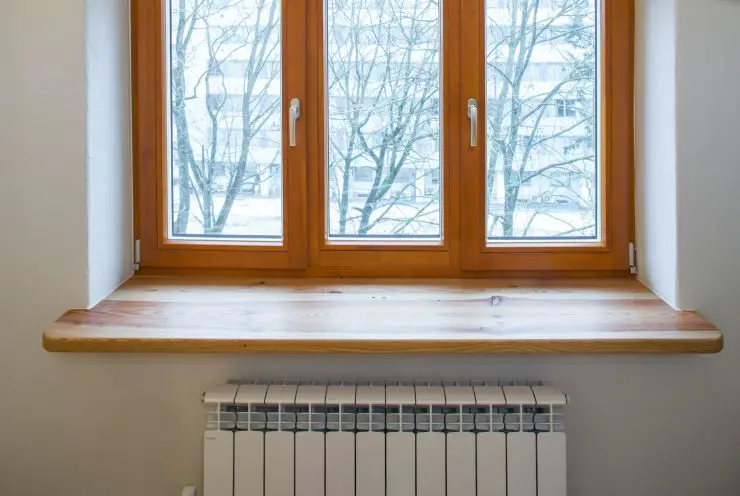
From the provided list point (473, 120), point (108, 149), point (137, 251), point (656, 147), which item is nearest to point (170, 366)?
point (137, 251)

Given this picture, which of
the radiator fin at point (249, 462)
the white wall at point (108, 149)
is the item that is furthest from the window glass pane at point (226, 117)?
the radiator fin at point (249, 462)

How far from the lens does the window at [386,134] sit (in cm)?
195

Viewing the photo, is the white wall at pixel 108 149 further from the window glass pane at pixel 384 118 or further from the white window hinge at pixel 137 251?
the window glass pane at pixel 384 118

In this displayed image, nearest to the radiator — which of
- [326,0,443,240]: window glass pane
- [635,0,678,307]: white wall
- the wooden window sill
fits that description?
the wooden window sill

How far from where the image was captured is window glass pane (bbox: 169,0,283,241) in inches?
77.7

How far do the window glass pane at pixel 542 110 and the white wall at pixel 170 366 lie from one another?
32 centimetres

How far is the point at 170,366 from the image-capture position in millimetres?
1672

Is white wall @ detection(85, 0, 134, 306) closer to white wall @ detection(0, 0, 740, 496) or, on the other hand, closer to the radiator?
white wall @ detection(0, 0, 740, 496)

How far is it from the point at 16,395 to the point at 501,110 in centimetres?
135

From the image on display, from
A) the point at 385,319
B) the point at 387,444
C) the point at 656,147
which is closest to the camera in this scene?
the point at 387,444

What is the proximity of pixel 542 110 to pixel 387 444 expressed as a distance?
3.13 feet

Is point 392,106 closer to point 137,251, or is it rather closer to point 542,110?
point 542,110

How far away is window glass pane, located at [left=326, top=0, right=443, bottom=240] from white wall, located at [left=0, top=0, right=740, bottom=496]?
0.48 meters

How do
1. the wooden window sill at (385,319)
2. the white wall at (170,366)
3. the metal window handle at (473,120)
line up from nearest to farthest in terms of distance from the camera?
the wooden window sill at (385,319), the white wall at (170,366), the metal window handle at (473,120)
